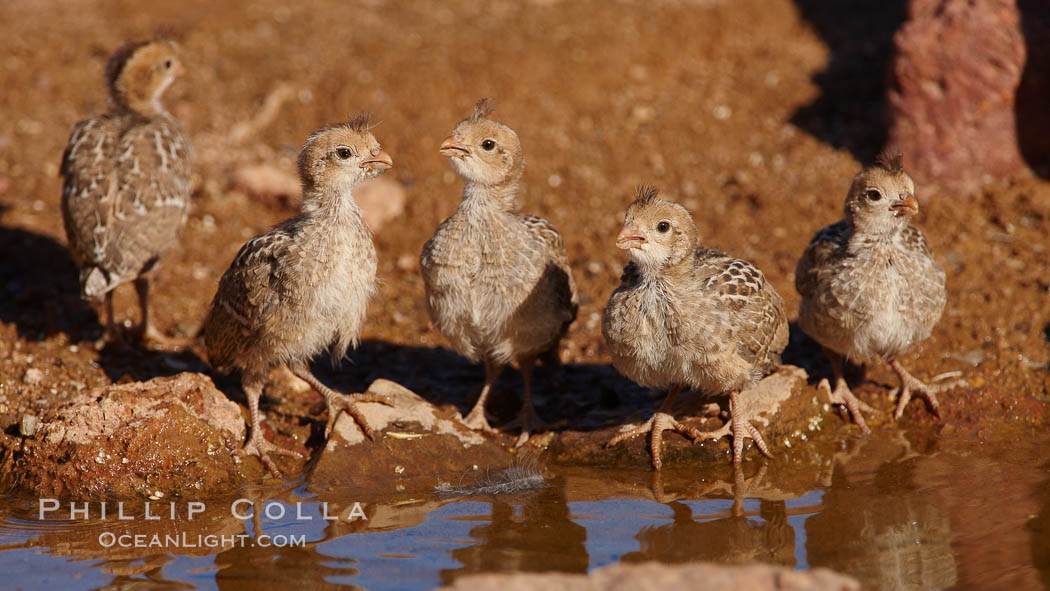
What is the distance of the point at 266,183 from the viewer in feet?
31.9

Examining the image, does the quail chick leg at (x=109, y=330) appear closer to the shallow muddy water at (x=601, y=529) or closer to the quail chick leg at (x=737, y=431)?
the shallow muddy water at (x=601, y=529)

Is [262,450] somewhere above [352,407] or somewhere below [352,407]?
below

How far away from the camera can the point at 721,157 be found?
1024cm

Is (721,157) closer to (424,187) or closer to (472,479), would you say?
(424,187)

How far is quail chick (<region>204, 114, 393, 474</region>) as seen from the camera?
6164 millimetres

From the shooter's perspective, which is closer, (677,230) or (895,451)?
(677,230)

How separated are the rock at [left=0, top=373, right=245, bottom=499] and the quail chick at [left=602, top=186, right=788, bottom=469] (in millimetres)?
2483

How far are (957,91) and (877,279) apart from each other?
3388mm

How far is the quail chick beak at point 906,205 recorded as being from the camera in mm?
6414

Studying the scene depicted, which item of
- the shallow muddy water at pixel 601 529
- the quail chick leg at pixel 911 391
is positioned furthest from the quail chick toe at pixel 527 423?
the quail chick leg at pixel 911 391

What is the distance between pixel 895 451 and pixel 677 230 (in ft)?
6.57

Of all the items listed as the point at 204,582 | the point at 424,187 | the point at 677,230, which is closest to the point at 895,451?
the point at 677,230

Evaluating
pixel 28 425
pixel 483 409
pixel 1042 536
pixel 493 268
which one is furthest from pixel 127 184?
pixel 1042 536

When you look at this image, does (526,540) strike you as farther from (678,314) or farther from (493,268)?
(493,268)
